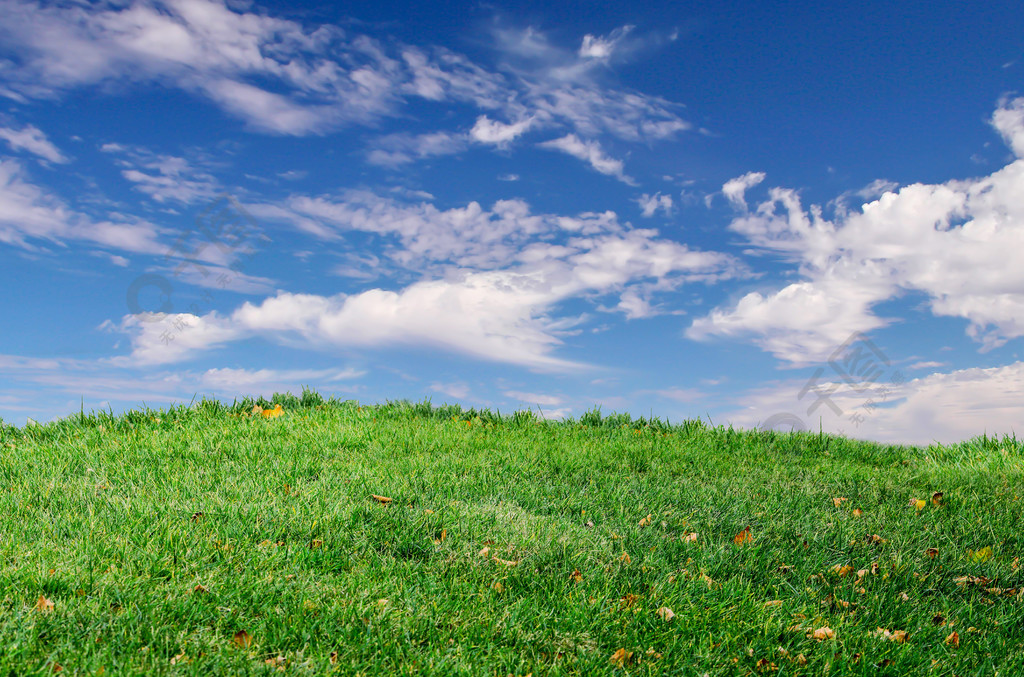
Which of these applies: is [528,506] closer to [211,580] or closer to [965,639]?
[211,580]

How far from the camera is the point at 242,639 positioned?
12.2 feet

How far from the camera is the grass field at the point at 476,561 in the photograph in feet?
12.4

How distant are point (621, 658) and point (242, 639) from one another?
2.05 m

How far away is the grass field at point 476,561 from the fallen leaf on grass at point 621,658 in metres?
0.02

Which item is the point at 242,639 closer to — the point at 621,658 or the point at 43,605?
the point at 43,605

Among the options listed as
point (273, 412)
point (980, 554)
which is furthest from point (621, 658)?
point (273, 412)

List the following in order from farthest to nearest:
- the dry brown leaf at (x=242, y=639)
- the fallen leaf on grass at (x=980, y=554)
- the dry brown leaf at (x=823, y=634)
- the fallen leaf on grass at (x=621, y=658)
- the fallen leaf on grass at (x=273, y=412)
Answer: the fallen leaf on grass at (x=273, y=412) → the fallen leaf on grass at (x=980, y=554) → the dry brown leaf at (x=823, y=634) → the fallen leaf on grass at (x=621, y=658) → the dry brown leaf at (x=242, y=639)

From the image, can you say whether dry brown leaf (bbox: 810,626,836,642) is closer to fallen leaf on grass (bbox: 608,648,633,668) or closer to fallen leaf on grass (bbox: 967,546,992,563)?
fallen leaf on grass (bbox: 608,648,633,668)

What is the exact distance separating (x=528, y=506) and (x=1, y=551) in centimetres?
372

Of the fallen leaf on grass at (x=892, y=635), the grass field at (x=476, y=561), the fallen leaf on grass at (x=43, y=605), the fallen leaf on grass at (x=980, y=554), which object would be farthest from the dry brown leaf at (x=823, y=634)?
the fallen leaf on grass at (x=43, y=605)

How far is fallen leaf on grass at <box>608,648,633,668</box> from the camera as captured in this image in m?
3.79

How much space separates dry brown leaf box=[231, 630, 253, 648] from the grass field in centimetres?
1

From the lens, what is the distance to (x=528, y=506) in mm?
5906

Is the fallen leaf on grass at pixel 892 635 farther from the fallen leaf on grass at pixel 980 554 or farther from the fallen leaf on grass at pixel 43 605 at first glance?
the fallen leaf on grass at pixel 43 605
